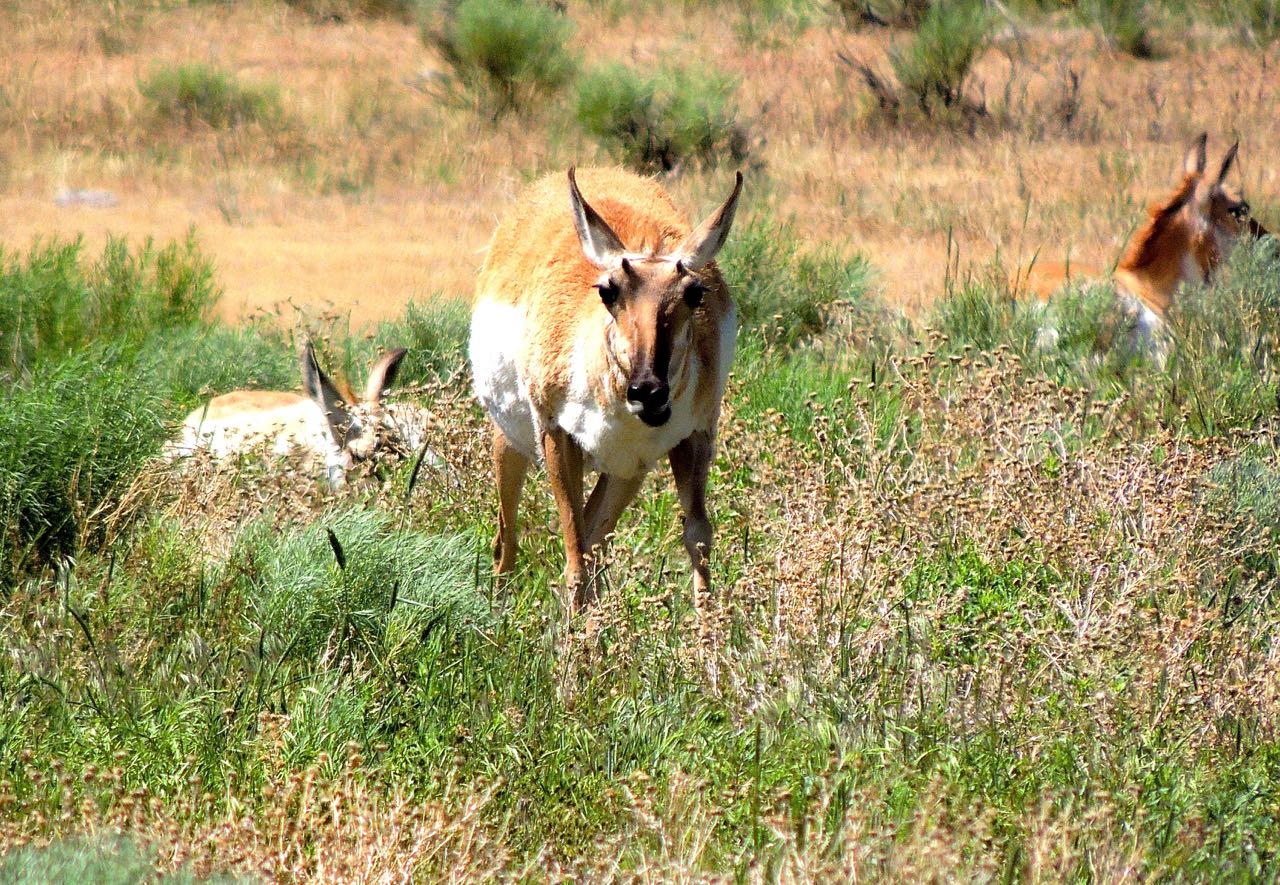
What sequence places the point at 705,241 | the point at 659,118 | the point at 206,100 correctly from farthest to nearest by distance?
the point at 206,100
the point at 659,118
the point at 705,241

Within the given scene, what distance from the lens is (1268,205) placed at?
15180 millimetres

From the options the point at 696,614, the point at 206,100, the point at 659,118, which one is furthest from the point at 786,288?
the point at 206,100

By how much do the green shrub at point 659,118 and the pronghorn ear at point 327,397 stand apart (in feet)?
35.5

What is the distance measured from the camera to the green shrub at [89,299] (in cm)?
1007

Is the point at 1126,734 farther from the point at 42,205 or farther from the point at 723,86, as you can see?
the point at 723,86

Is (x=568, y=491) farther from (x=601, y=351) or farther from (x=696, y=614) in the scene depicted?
(x=696, y=614)

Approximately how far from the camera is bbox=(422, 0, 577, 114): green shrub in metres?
23.6

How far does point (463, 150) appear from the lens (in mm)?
19844

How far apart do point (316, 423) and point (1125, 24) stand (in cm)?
2217

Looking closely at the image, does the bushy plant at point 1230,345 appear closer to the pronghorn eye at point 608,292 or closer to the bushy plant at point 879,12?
the pronghorn eye at point 608,292

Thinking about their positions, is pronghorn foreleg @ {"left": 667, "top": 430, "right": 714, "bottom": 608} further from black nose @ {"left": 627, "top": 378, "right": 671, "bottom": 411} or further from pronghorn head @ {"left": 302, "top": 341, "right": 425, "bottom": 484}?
pronghorn head @ {"left": 302, "top": 341, "right": 425, "bottom": 484}

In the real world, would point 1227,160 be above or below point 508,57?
above

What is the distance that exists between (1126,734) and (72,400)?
4859mm

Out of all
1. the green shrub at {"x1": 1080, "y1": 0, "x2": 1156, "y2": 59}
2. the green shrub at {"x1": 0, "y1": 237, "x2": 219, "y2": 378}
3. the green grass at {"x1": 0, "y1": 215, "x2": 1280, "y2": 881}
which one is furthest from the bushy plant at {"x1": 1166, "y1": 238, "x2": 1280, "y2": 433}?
the green shrub at {"x1": 1080, "y1": 0, "x2": 1156, "y2": 59}
